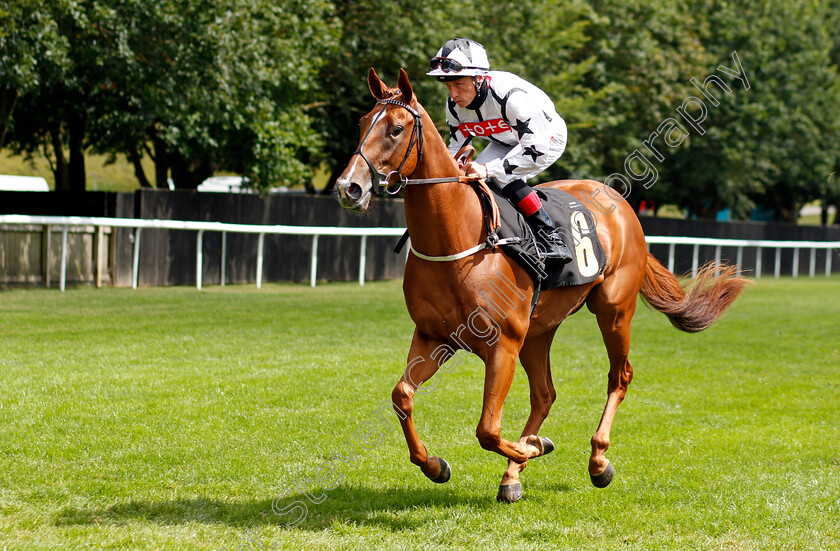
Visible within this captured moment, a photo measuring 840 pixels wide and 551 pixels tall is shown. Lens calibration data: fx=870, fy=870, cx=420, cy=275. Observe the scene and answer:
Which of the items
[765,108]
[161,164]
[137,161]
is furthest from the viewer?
[765,108]

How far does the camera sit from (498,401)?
4.50m

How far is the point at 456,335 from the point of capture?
4527 mm

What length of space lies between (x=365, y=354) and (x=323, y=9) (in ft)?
32.3

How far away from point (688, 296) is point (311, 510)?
3.41 metres

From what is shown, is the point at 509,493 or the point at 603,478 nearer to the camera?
the point at 509,493

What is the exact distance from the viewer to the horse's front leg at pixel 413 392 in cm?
456

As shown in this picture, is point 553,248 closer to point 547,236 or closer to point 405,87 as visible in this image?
point 547,236

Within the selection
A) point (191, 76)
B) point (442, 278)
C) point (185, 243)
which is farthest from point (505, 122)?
point (185, 243)

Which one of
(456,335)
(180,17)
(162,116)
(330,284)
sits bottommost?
(330,284)

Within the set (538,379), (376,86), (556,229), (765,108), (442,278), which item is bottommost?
(538,379)

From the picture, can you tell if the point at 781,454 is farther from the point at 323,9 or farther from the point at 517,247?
the point at 323,9

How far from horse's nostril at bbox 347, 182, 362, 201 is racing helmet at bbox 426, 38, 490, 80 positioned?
1003mm

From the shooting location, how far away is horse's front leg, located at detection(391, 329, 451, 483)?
4.56 meters

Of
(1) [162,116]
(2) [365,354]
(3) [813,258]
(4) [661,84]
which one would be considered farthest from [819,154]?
(2) [365,354]
